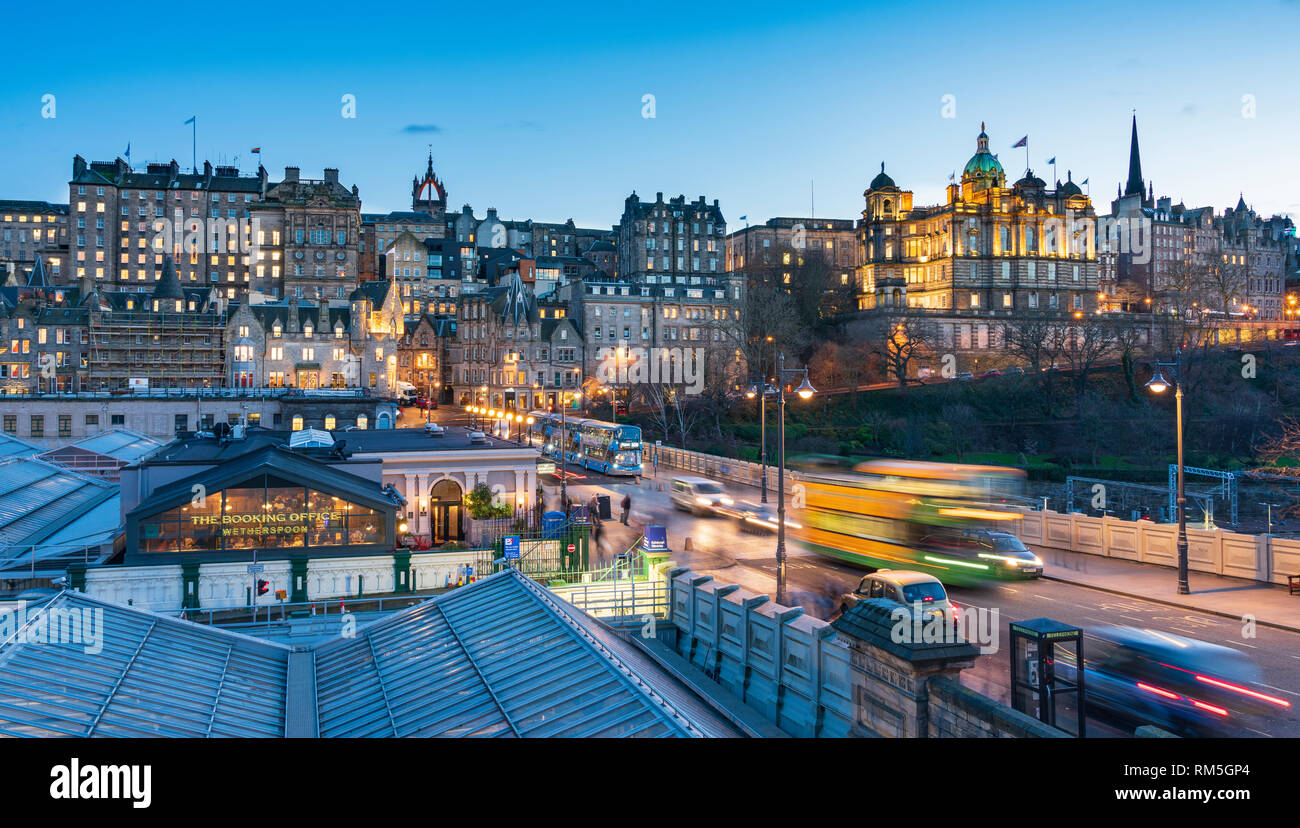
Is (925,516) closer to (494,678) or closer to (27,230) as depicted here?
(494,678)

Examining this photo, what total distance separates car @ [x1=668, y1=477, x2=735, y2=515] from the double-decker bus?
8431mm

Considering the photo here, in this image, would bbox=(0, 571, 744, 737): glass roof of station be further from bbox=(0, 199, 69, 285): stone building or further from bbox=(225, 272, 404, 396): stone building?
bbox=(0, 199, 69, 285): stone building

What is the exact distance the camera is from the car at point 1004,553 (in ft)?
88.0

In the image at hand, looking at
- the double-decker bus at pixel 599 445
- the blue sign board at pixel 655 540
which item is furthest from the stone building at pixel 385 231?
the blue sign board at pixel 655 540

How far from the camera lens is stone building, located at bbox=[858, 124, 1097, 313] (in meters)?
120

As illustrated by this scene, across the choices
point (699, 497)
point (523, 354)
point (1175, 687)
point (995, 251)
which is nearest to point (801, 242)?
point (995, 251)

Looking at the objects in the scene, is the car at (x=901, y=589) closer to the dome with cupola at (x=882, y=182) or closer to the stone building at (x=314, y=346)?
the stone building at (x=314, y=346)

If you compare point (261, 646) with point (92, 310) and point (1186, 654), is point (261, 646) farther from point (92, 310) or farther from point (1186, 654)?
point (92, 310)

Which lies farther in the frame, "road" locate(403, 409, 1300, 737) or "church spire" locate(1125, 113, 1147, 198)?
"church spire" locate(1125, 113, 1147, 198)

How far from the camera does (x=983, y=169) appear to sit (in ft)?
408

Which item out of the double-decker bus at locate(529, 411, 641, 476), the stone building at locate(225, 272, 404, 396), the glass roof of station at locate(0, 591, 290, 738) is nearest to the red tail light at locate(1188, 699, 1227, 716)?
the glass roof of station at locate(0, 591, 290, 738)

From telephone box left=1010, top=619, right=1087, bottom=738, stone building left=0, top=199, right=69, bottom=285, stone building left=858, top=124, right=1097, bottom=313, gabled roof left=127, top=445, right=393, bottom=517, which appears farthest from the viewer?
stone building left=0, top=199, right=69, bottom=285

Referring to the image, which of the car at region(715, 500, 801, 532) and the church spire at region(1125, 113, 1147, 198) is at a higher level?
the church spire at region(1125, 113, 1147, 198)

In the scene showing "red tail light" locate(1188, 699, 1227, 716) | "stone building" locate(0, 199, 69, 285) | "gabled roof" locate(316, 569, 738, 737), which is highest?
"stone building" locate(0, 199, 69, 285)
